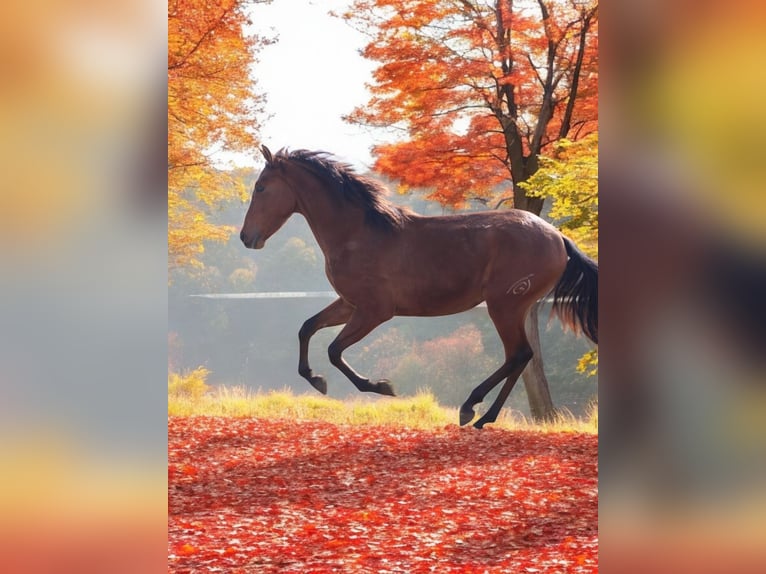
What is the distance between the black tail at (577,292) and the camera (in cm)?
783

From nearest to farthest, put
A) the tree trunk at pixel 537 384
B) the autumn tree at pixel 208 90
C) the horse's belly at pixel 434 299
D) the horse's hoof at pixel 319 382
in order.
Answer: the horse's hoof at pixel 319 382 < the horse's belly at pixel 434 299 < the autumn tree at pixel 208 90 < the tree trunk at pixel 537 384

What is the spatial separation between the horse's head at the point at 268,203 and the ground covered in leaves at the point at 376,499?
78.7 inches

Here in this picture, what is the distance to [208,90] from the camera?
10852mm

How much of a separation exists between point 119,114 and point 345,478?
5.66 meters

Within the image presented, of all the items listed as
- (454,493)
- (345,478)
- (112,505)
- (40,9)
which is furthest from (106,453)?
(345,478)

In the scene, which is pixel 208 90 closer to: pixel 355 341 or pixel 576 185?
pixel 355 341

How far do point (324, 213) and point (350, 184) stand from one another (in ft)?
1.22

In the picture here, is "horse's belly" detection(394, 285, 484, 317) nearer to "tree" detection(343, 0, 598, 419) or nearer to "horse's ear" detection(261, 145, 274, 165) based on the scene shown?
"horse's ear" detection(261, 145, 274, 165)

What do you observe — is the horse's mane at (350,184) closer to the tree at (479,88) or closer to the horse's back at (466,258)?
the horse's back at (466,258)

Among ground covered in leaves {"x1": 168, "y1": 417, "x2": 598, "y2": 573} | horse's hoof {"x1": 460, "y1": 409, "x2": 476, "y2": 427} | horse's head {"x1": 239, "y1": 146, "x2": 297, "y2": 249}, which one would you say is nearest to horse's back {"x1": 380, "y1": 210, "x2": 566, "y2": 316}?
horse's hoof {"x1": 460, "y1": 409, "x2": 476, "y2": 427}

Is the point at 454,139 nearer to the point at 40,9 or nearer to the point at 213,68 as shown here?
the point at 213,68

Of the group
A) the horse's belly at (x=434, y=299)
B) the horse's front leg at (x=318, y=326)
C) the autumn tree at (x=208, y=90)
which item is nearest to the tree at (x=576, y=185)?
the horse's belly at (x=434, y=299)

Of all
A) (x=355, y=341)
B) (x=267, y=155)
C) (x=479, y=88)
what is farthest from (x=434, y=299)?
(x=479, y=88)

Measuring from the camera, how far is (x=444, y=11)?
10.3m
